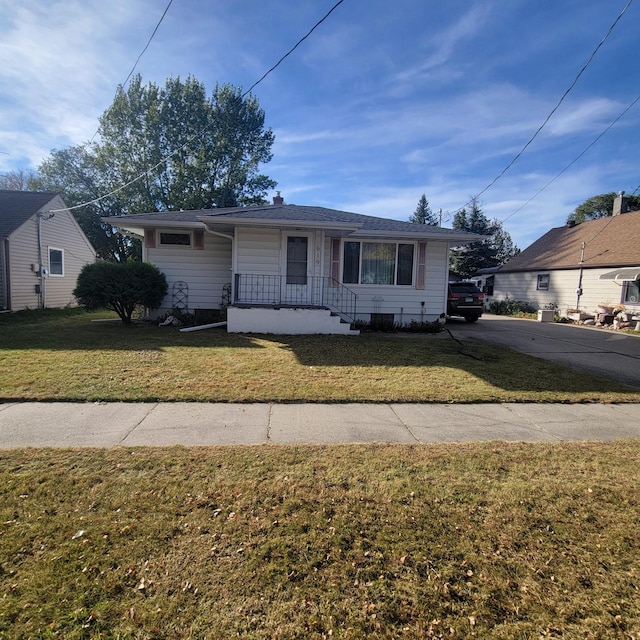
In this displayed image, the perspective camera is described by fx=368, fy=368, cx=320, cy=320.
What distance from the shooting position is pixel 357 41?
7.76 metres

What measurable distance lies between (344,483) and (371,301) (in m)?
9.25

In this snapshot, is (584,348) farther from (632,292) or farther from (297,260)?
A: (632,292)

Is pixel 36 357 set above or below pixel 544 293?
below

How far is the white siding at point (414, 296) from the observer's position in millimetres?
11805

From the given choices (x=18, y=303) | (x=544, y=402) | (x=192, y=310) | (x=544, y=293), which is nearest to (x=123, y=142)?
(x=18, y=303)

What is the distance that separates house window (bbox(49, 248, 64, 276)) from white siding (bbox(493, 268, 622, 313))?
80.8 ft

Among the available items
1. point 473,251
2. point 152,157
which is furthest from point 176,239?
point 473,251

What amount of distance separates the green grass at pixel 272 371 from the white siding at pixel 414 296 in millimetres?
2681

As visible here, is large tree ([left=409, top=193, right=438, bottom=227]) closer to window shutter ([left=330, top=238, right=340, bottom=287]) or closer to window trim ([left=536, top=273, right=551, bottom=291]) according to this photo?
window trim ([left=536, top=273, right=551, bottom=291])

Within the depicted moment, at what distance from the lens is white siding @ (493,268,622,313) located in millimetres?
17125

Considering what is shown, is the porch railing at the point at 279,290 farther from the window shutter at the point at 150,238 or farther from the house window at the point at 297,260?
the window shutter at the point at 150,238

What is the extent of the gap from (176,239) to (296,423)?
9.27 metres

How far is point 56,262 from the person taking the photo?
1672cm

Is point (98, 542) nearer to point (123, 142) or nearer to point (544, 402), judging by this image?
point (544, 402)
